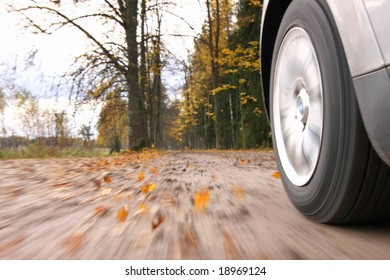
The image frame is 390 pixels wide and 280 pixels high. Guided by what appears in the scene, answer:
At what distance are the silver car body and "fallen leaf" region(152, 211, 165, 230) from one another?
1171 mm

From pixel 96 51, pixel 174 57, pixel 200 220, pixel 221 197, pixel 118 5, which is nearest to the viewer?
pixel 200 220

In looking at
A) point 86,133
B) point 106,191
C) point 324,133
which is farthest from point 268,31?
point 86,133

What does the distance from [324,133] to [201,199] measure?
1.25 meters

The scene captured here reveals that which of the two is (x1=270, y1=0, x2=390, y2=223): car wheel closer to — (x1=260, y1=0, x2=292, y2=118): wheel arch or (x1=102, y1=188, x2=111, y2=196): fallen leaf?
(x1=260, y1=0, x2=292, y2=118): wheel arch

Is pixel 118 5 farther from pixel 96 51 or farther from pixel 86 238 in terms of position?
pixel 86 238

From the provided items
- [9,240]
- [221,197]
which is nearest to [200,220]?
[221,197]

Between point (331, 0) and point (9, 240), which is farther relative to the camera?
point (9, 240)

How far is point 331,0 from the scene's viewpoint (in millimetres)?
1590

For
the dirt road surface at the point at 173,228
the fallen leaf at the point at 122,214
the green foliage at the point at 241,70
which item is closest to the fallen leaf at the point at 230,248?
the dirt road surface at the point at 173,228

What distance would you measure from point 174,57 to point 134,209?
1203 centimetres

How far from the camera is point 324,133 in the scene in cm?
176

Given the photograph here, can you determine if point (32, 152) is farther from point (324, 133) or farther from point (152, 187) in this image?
point (324, 133)

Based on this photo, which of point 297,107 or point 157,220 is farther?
point 297,107

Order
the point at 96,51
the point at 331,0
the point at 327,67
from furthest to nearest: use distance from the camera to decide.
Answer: the point at 96,51
the point at 327,67
the point at 331,0
